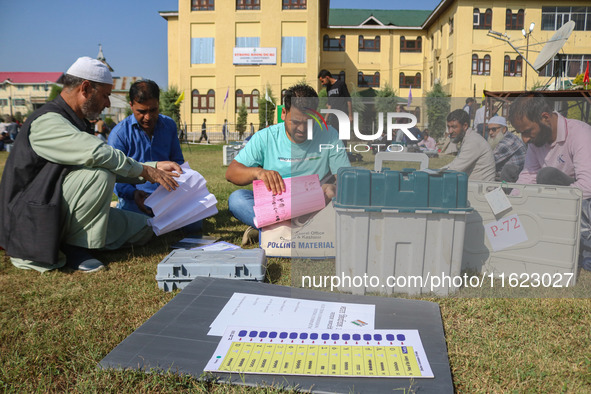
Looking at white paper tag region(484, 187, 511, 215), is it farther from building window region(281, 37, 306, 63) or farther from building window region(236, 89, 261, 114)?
building window region(281, 37, 306, 63)

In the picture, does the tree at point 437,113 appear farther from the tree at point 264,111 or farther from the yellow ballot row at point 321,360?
the tree at point 264,111

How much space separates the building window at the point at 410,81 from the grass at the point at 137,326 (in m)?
34.8

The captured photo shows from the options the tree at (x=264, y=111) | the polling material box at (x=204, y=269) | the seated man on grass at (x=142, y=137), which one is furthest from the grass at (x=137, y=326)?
the tree at (x=264, y=111)

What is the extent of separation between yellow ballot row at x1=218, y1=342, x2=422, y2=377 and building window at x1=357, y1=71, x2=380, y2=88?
3540cm

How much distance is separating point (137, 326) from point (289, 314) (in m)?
0.64

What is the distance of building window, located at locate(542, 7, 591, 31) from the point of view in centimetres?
2880

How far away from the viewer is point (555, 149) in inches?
107

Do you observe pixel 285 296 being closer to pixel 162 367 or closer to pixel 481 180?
pixel 162 367

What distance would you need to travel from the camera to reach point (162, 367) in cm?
155

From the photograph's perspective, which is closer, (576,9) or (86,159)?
(86,159)

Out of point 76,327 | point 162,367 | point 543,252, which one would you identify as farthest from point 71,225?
point 543,252

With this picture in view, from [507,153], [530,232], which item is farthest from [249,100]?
[530,232]

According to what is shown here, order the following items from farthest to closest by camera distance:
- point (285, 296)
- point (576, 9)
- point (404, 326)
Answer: point (576, 9), point (285, 296), point (404, 326)

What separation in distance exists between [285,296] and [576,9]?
34.6 meters
